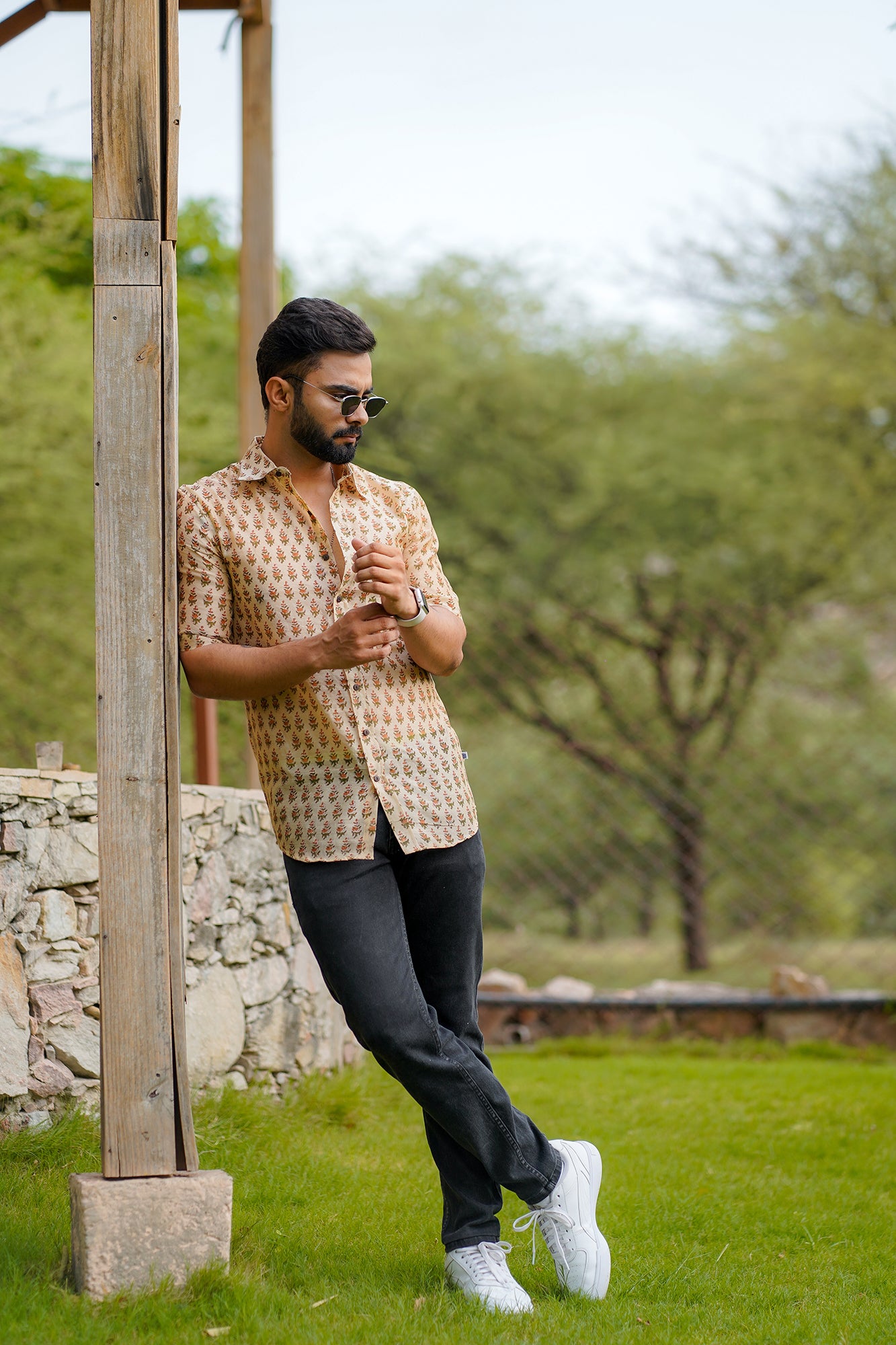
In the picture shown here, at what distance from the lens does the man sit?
2.19 metres

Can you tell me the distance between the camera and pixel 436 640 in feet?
7.38

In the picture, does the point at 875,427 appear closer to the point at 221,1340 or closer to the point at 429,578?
the point at 429,578

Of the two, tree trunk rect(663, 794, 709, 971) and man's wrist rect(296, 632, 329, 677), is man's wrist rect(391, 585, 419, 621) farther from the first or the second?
tree trunk rect(663, 794, 709, 971)

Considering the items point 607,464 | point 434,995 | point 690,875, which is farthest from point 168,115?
point 607,464

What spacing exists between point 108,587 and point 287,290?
408 inches

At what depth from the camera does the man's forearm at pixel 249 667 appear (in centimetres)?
210

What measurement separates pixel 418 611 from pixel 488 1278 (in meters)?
1.22

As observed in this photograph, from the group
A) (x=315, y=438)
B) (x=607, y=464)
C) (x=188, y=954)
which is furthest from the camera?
(x=607, y=464)

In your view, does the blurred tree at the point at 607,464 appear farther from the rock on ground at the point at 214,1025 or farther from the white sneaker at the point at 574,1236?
the white sneaker at the point at 574,1236

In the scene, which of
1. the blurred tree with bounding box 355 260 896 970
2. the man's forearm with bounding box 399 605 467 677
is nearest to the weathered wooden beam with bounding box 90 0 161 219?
the man's forearm with bounding box 399 605 467 677

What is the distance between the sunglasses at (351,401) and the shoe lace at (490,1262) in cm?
156

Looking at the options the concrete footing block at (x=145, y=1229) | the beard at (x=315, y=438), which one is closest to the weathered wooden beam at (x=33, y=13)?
the beard at (x=315, y=438)

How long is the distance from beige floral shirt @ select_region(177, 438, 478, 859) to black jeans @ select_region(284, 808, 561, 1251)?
0.06 metres

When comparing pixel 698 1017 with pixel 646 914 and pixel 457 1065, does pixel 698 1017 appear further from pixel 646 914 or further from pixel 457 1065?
pixel 457 1065
